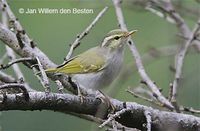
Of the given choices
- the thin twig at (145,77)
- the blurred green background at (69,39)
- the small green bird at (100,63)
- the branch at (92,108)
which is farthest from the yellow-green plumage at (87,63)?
the branch at (92,108)

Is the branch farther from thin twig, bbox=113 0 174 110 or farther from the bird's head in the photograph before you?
the bird's head

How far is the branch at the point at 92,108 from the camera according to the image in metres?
1.28

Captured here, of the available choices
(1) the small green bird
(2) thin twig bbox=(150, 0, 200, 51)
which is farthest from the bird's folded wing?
(2) thin twig bbox=(150, 0, 200, 51)

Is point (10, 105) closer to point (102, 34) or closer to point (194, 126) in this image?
point (194, 126)

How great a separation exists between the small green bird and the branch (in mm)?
496

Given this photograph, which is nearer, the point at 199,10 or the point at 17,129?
the point at 199,10

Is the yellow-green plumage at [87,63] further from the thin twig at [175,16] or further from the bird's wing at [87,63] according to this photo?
the thin twig at [175,16]

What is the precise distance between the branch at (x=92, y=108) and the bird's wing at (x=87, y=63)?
22.7 inches

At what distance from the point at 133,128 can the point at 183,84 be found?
21cm

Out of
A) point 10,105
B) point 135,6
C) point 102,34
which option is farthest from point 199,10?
point 10,105

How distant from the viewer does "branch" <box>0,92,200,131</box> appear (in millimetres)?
1280

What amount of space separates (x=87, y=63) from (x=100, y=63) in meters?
0.06

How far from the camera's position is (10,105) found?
126 centimetres

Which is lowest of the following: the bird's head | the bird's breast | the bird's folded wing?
the bird's breast
